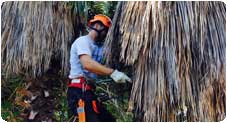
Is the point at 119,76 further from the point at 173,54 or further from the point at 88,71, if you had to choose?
the point at 173,54

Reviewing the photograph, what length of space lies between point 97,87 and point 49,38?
0.63 metres

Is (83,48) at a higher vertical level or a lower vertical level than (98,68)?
higher

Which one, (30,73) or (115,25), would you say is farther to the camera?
(30,73)

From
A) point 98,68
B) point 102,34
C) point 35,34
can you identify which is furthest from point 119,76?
point 35,34

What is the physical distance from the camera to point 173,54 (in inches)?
247

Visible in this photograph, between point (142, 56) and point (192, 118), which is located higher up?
point (142, 56)

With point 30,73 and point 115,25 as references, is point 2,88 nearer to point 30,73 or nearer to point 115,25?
point 30,73

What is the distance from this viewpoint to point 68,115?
7195 millimetres

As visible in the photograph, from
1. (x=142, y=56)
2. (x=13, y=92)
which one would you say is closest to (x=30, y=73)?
(x=13, y=92)

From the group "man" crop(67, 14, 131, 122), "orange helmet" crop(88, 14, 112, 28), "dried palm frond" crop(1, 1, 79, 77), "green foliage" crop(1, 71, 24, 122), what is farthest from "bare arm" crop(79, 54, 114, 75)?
"green foliage" crop(1, 71, 24, 122)

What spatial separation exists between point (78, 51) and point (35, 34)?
0.52 meters

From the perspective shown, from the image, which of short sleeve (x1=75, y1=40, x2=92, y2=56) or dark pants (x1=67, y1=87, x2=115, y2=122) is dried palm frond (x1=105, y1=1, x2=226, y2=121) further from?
dark pants (x1=67, y1=87, x2=115, y2=122)

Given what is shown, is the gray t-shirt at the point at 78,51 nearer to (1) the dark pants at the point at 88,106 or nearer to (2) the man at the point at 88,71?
(2) the man at the point at 88,71

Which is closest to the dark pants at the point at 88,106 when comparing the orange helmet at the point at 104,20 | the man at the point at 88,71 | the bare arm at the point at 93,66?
the man at the point at 88,71
